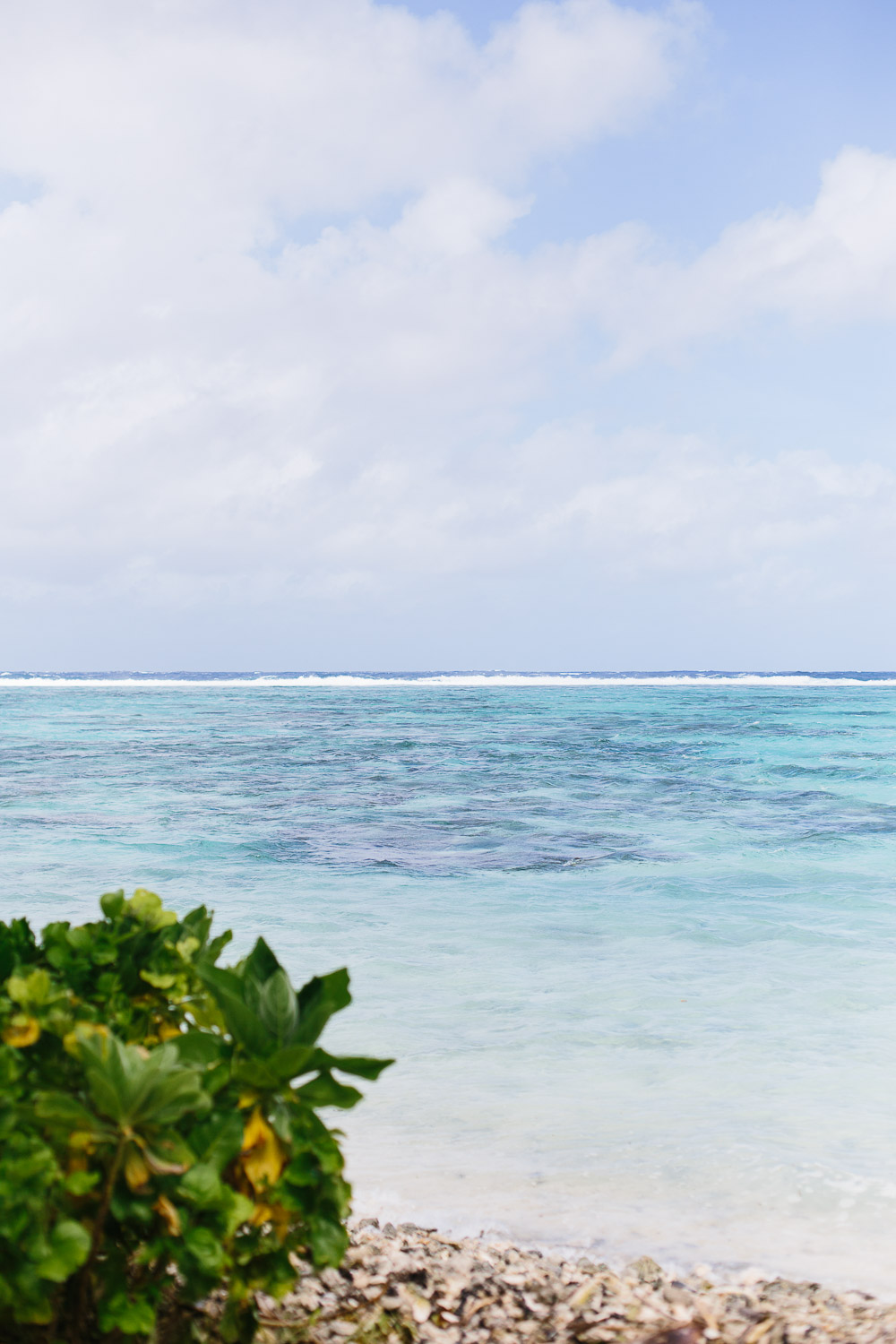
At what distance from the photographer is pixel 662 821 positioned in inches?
407

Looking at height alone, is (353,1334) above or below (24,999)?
below

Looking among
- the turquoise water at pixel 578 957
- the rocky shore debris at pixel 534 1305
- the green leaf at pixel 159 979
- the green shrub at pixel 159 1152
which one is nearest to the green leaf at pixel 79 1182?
the green shrub at pixel 159 1152

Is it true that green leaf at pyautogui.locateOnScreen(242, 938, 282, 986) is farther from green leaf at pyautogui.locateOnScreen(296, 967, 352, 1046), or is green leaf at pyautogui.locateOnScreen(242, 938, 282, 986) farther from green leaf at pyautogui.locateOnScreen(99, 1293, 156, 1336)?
green leaf at pyautogui.locateOnScreen(99, 1293, 156, 1336)

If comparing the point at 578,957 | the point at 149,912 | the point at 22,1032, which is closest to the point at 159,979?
the point at 149,912

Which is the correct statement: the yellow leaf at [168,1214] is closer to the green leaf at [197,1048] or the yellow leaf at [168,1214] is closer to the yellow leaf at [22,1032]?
the green leaf at [197,1048]

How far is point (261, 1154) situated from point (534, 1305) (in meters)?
1.12

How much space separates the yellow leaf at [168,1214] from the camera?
138cm

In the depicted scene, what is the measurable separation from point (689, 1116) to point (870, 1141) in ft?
2.02

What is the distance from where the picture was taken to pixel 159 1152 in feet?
4.49

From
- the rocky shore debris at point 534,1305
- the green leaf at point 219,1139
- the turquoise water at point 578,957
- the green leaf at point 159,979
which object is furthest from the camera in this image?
the turquoise water at point 578,957

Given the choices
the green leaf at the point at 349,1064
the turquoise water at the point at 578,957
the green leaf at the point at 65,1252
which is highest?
the green leaf at the point at 349,1064

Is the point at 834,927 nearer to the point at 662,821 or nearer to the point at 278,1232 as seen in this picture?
the point at 662,821

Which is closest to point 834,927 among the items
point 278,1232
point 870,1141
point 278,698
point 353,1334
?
point 870,1141

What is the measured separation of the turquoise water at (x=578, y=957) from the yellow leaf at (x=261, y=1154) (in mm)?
1554
